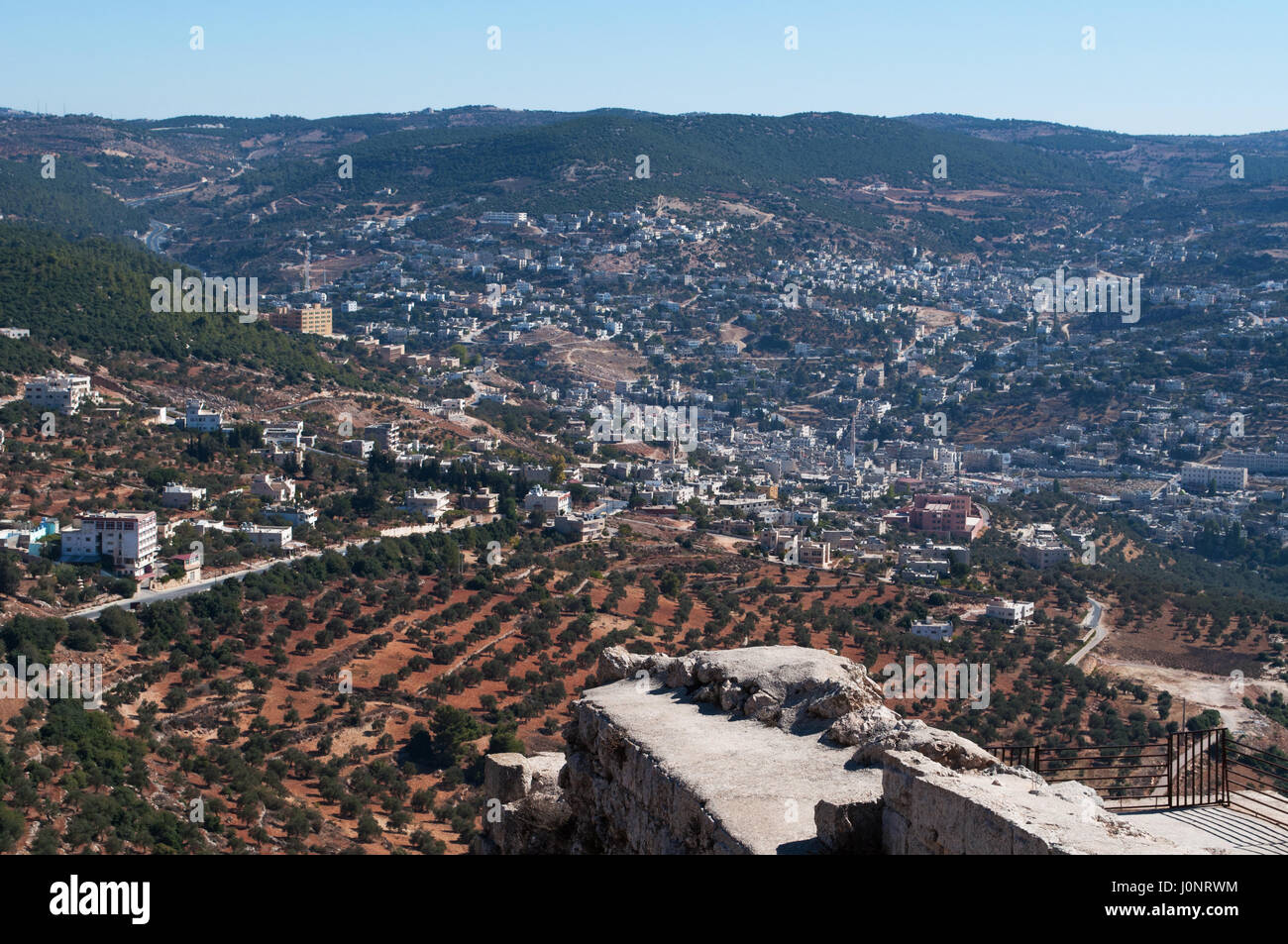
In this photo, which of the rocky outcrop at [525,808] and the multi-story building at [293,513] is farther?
the multi-story building at [293,513]

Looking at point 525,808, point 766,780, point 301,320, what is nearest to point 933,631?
point 525,808

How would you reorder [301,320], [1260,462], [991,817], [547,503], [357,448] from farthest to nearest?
[301,320], [1260,462], [357,448], [547,503], [991,817]

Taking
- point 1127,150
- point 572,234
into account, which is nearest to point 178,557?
point 572,234

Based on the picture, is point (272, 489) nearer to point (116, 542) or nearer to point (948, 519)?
point (116, 542)

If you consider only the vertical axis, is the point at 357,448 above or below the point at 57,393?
below

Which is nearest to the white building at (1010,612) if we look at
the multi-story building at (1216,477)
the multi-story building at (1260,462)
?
the multi-story building at (1216,477)

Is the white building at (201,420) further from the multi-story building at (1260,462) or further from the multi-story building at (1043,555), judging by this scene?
the multi-story building at (1260,462)

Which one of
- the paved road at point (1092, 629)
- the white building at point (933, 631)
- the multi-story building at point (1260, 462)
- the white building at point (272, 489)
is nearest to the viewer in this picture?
the paved road at point (1092, 629)

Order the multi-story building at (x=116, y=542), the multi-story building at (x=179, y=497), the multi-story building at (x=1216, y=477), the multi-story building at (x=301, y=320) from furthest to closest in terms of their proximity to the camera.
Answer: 1. the multi-story building at (x=301, y=320)
2. the multi-story building at (x=1216, y=477)
3. the multi-story building at (x=179, y=497)
4. the multi-story building at (x=116, y=542)
